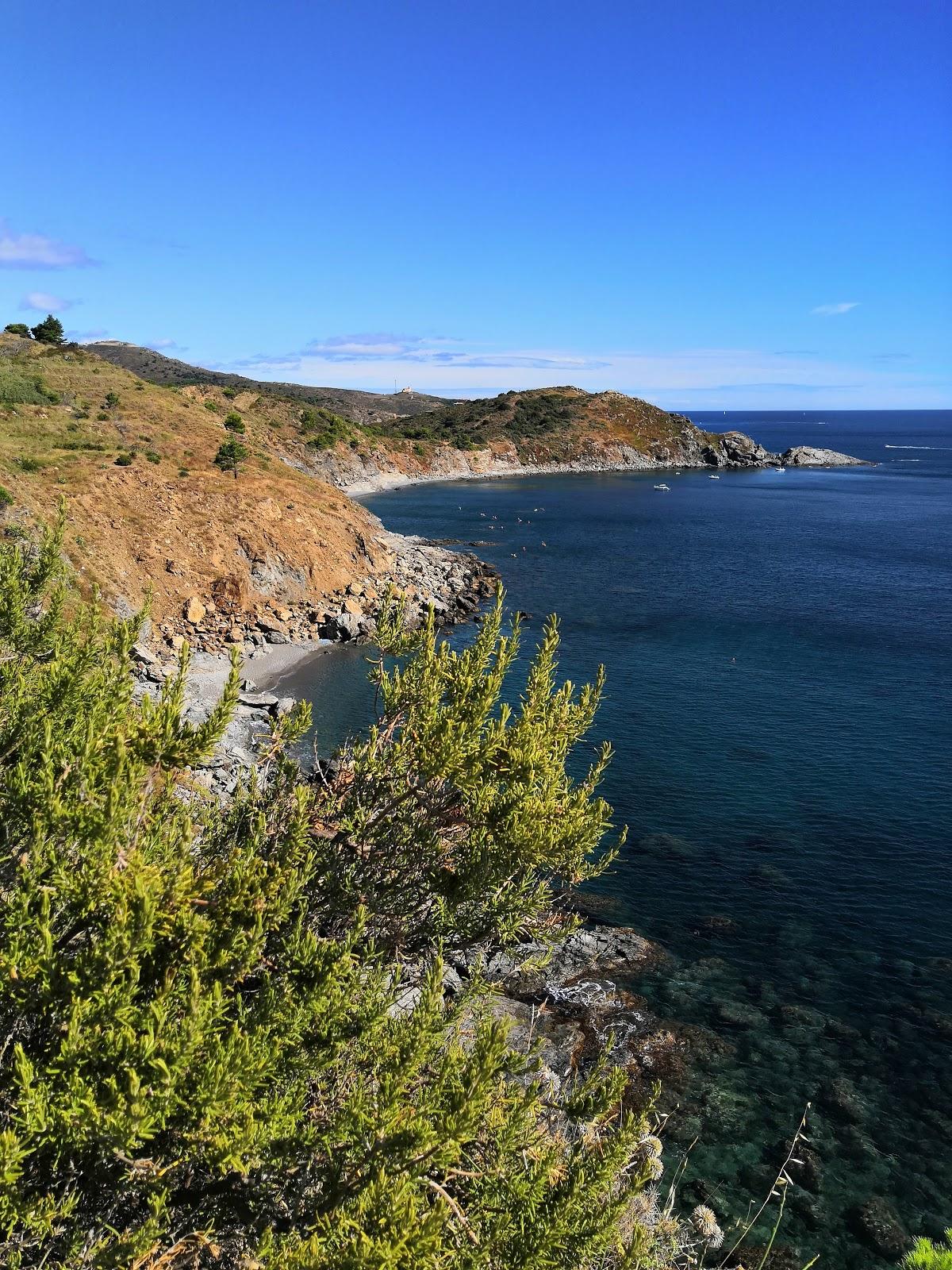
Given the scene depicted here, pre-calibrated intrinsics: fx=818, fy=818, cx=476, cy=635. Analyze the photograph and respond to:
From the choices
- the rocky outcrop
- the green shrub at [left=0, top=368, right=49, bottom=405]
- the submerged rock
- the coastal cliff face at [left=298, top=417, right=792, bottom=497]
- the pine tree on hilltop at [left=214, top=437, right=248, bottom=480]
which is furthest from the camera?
the coastal cliff face at [left=298, top=417, right=792, bottom=497]

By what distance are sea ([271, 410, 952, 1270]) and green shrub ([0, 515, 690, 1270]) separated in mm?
9854

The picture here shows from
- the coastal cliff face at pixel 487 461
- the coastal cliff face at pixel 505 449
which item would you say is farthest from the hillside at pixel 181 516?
the coastal cliff face at pixel 505 449

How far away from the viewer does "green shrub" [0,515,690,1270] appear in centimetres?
770

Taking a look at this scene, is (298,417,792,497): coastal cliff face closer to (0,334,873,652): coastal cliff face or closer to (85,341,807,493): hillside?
(85,341,807,493): hillside

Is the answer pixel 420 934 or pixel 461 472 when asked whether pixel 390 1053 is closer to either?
pixel 420 934

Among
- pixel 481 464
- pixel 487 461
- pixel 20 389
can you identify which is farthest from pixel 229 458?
pixel 487 461

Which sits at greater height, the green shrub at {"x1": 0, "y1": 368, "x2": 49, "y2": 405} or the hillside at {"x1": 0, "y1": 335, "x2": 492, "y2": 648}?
the green shrub at {"x1": 0, "y1": 368, "x2": 49, "y2": 405}

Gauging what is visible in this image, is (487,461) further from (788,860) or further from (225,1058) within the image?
(225,1058)

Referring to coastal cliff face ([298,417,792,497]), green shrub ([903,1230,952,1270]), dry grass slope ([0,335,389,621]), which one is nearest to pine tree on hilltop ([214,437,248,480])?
dry grass slope ([0,335,389,621])

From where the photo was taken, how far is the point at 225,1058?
7.64m

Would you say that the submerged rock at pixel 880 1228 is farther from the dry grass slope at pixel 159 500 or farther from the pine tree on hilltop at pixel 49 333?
the pine tree on hilltop at pixel 49 333

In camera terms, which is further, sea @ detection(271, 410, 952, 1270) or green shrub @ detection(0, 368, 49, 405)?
green shrub @ detection(0, 368, 49, 405)

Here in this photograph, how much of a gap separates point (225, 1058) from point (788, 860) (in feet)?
92.3

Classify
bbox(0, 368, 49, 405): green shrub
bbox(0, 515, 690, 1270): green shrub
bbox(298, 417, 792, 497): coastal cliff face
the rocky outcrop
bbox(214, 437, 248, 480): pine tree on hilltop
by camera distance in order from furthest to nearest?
bbox(298, 417, 792, 497): coastal cliff face, the rocky outcrop, bbox(214, 437, 248, 480): pine tree on hilltop, bbox(0, 368, 49, 405): green shrub, bbox(0, 515, 690, 1270): green shrub
